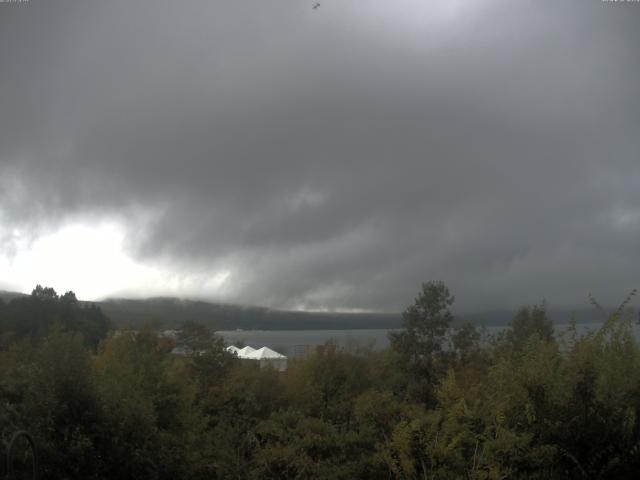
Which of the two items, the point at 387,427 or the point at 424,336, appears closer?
the point at 387,427

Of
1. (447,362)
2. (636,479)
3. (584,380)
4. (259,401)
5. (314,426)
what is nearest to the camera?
(636,479)

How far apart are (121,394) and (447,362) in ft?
106

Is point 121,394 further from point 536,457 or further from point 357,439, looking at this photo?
point 536,457

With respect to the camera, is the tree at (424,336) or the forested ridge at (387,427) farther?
the tree at (424,336)

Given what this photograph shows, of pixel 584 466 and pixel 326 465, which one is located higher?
pixel 584 466

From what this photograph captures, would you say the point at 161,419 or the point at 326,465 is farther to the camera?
the point at 161,419

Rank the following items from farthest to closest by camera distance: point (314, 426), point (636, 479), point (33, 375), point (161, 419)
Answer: point (161, 419)
point (314, 426)
point (33, 375)
point (636, 479)

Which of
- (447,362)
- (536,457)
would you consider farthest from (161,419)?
(447,362)

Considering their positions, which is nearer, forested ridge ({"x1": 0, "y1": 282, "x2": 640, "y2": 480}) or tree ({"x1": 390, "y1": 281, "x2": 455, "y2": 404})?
forested ridge ({"x1": 0, "y1": 282, "x2": 640, "y2": 480})

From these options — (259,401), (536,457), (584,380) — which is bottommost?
(259,401)

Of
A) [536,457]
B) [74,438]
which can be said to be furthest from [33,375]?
[536,457]

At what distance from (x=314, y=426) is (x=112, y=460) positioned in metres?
6.86

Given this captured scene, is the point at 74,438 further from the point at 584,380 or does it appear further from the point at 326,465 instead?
the point at 584,380

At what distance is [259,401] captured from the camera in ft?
113
